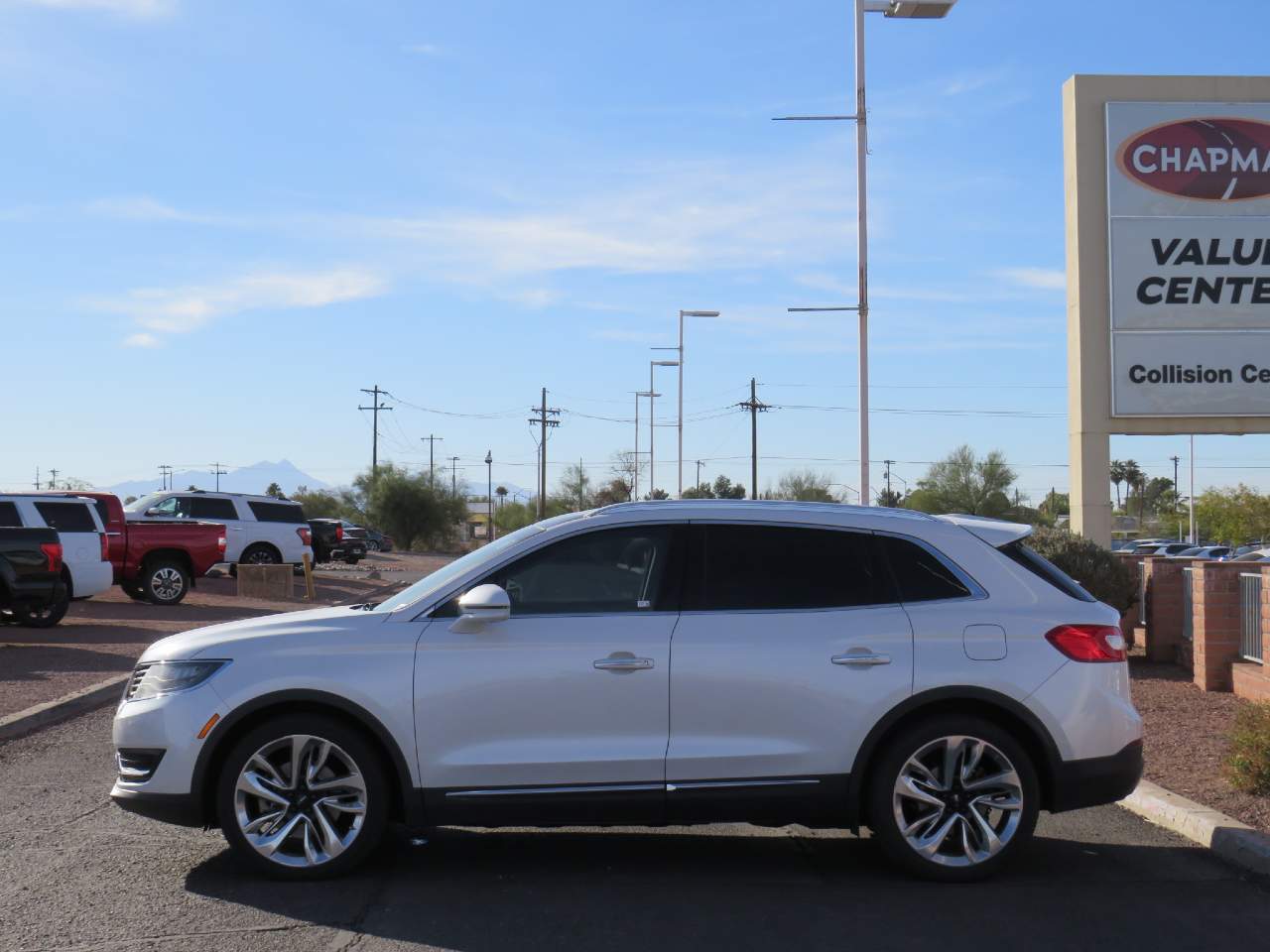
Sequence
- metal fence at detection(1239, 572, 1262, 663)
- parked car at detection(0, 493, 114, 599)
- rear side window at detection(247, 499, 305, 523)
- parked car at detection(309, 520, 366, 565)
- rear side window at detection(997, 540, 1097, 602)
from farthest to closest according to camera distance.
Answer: parked car at detection(309, 520, 366, 565)
rear side window at detection(247, 499, 305, 523)
parked car at detection(0, 493, 114, 599)
metal fence at detection(1239, 572, 1262, 663)
rear side window at detection(997, 540, 1097, 602)

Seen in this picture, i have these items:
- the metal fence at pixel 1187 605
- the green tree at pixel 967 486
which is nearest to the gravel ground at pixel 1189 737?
the metal fence at pixel 1187 605

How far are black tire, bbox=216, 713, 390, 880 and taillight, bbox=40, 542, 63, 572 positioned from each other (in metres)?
13.5

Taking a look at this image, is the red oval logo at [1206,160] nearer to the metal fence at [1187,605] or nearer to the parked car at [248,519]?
the metal fence at [1187,605]

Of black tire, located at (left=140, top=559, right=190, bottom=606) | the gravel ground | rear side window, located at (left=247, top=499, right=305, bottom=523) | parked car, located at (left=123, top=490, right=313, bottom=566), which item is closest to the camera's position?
the gravel ground

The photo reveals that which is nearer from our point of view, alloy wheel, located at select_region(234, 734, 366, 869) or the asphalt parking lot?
the asphalt parking lot

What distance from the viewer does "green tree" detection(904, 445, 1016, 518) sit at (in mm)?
74562

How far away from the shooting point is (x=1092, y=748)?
657 cm

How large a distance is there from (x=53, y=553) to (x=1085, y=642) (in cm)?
1567

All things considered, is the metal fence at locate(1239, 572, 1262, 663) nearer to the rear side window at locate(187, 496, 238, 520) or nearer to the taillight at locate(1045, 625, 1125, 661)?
the taillight at locate(1045, 625, 1125, 661)

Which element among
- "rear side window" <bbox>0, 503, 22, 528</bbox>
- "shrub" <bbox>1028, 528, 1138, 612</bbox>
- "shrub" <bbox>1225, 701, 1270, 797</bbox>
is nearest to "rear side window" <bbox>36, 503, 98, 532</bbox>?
"rear side window" <bbox>0, 503, 22, 528</bbox>

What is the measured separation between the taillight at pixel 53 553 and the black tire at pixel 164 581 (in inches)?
252

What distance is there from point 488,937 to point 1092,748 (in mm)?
3001

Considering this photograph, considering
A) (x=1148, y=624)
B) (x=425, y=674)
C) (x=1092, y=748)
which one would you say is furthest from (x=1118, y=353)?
(x=425, y=674)

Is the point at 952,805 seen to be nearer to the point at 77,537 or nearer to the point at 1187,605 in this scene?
the point at 1187,605
